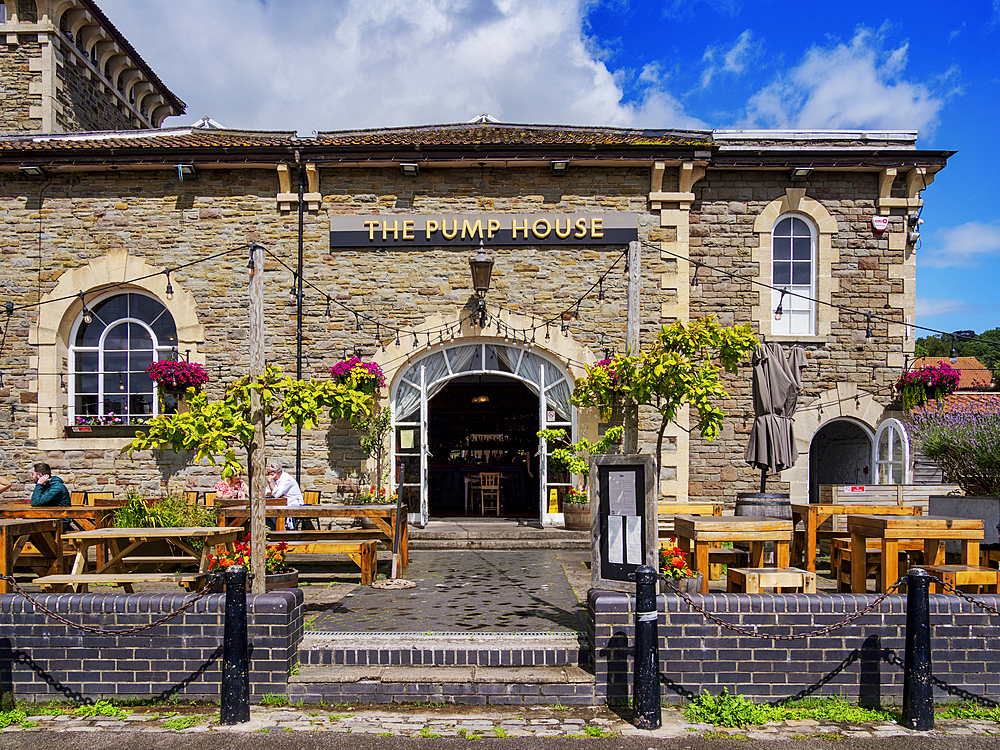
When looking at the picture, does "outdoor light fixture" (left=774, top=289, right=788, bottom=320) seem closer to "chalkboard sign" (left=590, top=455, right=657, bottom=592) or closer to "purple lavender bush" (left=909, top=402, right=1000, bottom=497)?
"purple lavender bush" (left=909, top=402, right=1000, bottom=497)

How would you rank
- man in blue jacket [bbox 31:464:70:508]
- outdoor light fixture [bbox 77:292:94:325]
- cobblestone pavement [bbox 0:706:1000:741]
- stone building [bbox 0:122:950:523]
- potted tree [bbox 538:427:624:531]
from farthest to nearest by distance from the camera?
outdoor light fixture [bbox 77:292:94:325] → stone building [bbox 0:122:950:523] → potted tree [bbox 538:427:624:531] → man in blue jacket [bbox 31:464:70:508] → cobblestone pavement [bbox 0:706:1000:741]

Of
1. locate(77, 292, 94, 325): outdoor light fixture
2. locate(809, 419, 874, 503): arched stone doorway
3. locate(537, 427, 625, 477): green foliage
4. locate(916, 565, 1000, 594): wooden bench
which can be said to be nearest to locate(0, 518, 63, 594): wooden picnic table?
locate(77, 292, 94, 325): outdoor light fixture

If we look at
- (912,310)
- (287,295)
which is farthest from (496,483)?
(912,310)

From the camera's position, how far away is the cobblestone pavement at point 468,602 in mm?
6094

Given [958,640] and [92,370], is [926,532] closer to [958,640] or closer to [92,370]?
[958,640]

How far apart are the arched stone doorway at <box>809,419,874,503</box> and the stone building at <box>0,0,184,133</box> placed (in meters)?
15.2

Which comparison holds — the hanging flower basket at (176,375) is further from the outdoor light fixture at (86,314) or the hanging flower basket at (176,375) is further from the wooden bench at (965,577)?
the wooden bench at (965,577)

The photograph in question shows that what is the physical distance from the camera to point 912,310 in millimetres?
11898

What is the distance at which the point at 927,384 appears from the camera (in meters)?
11.2

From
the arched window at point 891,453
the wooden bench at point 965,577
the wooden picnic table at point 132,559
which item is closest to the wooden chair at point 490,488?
the arched window at point 891,453

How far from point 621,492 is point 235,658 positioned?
10.8ft

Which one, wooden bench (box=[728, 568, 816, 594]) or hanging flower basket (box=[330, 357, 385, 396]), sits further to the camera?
hanging flower basket (box=[330, 357, 385, 396])

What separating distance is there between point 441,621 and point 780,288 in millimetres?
8398

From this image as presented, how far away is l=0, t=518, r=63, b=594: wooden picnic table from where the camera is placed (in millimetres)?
7109
